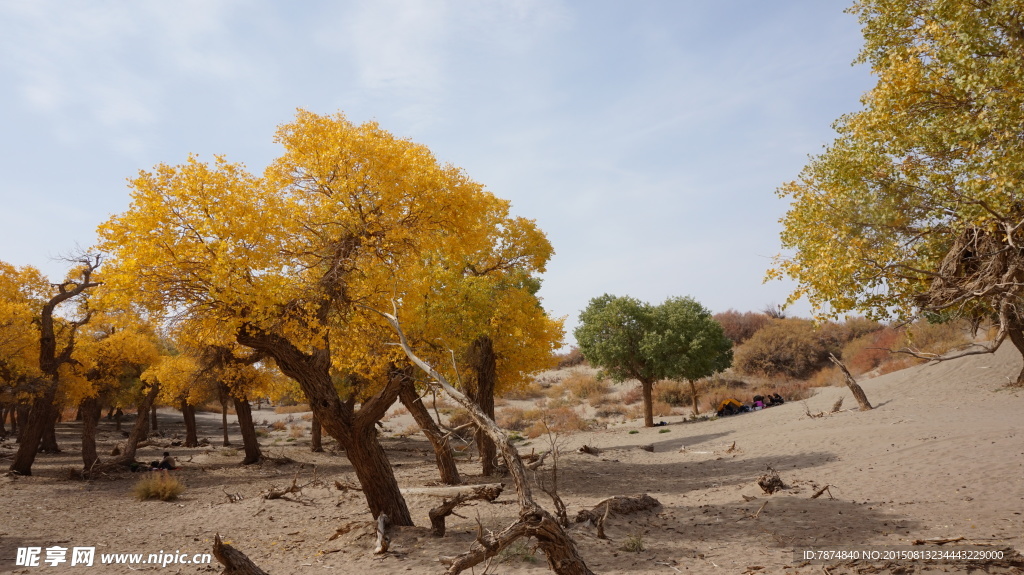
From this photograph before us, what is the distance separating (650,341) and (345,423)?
25.5 m

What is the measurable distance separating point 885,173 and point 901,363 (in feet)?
110

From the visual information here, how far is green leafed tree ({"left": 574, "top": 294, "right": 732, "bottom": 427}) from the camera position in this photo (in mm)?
32938

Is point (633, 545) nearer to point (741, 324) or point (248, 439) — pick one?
point (248, 439)

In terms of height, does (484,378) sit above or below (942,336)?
below

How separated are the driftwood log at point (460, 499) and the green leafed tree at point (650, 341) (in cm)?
2492

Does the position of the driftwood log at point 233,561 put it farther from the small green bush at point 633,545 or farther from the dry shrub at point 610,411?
the dry shrub at point 610,411

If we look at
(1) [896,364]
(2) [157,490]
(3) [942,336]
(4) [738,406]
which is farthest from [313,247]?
(3) [942,336]

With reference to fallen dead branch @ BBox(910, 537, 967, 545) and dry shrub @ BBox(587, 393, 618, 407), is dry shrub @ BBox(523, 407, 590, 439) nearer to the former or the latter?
dry shrub @ BBox(587, 393, 618, 407)

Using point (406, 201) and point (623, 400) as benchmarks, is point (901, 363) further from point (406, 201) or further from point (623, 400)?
point (406, 201)

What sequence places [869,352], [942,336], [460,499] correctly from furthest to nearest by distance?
1. [869,352]
2. [942,336]
3. [460,499]

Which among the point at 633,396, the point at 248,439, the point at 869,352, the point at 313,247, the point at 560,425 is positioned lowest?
the point at 560,425

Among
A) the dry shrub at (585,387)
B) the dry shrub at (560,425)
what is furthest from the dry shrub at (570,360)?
Result: the dry shrub at (560,425)

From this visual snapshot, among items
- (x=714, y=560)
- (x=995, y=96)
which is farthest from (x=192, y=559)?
(x=995, y=96)

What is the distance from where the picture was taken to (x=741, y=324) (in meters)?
61.6
